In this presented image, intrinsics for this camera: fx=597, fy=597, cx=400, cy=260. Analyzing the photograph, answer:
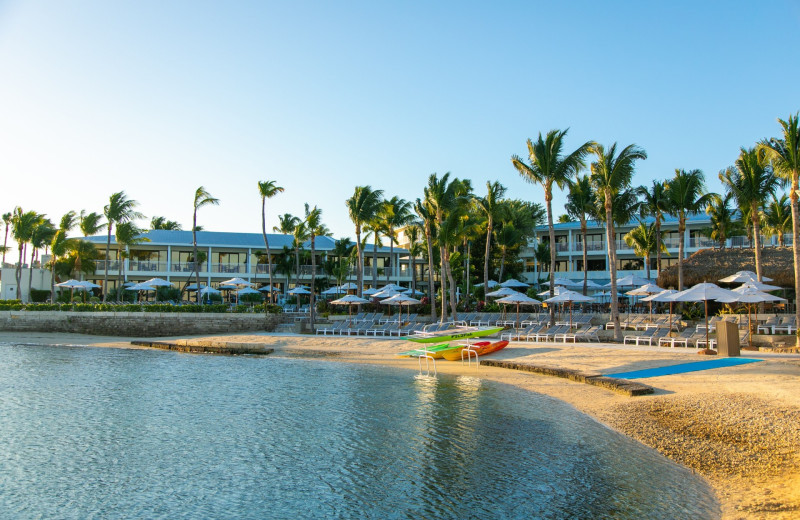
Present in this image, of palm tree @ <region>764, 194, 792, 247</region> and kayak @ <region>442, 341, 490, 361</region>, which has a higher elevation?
palm tree @ <region>764, 194, 792, 247</region>

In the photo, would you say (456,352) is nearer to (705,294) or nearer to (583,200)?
(705,294)

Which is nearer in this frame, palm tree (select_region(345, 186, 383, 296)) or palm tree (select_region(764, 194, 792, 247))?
palm tree (select_region(764, 194, 792, 247))

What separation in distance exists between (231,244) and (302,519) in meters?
44.1

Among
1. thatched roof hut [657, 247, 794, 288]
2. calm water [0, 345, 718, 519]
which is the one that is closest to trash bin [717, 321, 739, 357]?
calm water [0, 345, 718, 519]

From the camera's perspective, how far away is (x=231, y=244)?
4875cm

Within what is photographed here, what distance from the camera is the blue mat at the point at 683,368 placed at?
15.4m

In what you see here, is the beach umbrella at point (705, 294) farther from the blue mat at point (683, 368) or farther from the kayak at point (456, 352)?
the kayak at point (456, 352)

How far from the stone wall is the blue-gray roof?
12.7 m

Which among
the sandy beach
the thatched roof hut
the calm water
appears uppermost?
the thatched roof hut

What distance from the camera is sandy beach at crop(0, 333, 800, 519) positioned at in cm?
722

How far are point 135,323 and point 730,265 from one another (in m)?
31.3

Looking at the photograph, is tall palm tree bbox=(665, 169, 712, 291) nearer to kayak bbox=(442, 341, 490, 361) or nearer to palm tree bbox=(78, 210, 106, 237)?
kayak bbox=(442, 341, 490, 361)

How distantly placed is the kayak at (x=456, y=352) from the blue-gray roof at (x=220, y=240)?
29.5 m

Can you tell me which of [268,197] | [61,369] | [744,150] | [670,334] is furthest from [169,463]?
[268,197]
